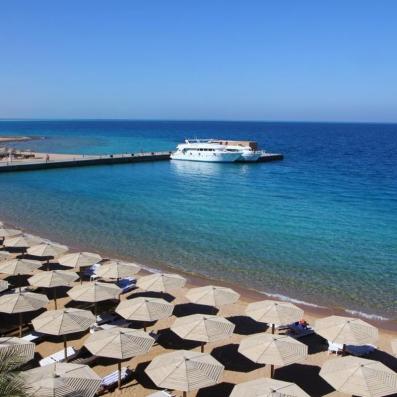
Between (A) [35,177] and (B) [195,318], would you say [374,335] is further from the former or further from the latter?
(A) [35,177]

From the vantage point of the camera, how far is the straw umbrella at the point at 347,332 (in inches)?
520

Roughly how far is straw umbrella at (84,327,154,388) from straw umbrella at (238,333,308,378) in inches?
114

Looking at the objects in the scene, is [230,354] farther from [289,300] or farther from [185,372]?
[289,300]

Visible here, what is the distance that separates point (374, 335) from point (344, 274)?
8.94 meters

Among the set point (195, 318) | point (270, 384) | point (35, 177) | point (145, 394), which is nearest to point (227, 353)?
point (195, 318)

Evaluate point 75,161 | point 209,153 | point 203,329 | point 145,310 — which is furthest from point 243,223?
point 209,153

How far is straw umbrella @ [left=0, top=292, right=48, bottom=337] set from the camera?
48.8ft

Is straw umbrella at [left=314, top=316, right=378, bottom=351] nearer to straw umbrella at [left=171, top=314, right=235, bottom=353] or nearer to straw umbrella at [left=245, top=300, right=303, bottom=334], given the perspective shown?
straw umbrella at [left=245, top=300, right=303, bottom=334]

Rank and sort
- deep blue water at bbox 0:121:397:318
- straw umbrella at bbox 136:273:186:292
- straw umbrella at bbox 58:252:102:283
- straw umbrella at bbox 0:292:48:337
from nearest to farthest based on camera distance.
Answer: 1. straw umbrella at bbox 0:292:48:337
2. straw umbrella at bbox 136:273:186:292
3. straw umbrella at bbox 58:252:102:283
4. deep blue water at bbox 0:121:397:318

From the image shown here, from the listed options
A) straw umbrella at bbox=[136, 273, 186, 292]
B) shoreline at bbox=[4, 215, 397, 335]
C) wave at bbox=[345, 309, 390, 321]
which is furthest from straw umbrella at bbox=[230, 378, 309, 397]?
wave at bbox=[345, 309, 390, 321]

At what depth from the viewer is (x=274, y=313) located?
14719mm

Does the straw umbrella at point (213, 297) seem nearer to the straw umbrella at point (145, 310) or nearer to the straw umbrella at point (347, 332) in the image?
the straw umbrella at point (145, 310)

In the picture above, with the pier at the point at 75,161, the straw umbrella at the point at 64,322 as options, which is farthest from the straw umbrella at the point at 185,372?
the pier at the point at 75,161

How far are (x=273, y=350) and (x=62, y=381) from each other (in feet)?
18.5
